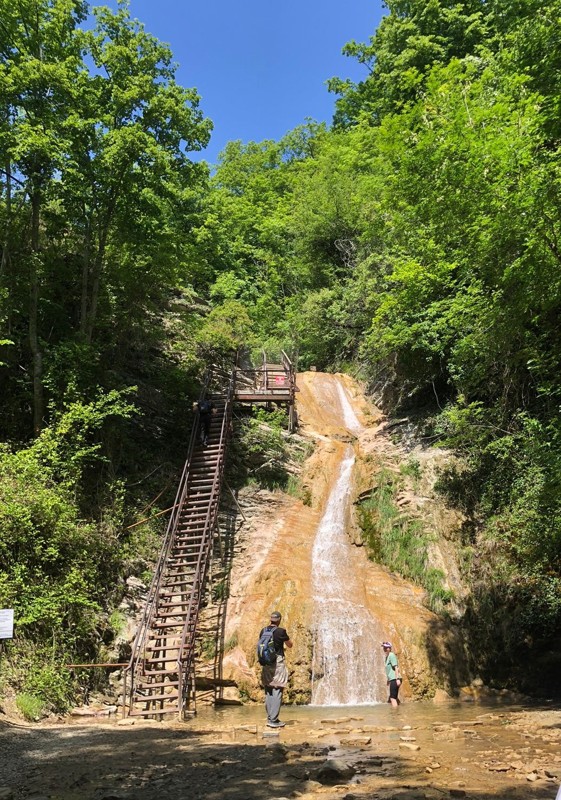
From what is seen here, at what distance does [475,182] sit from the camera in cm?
855

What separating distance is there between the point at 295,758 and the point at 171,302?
2002cm

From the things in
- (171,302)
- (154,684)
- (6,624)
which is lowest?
(154,684)

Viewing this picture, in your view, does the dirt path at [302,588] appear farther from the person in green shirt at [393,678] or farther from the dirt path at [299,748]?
the person in green shirt at [393,678]

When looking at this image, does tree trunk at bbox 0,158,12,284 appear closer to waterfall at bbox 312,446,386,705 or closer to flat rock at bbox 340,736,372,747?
waterfall at bbox 312,446,386,705

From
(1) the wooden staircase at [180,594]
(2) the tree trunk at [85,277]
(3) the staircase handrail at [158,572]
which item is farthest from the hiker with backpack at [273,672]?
(2) the tree trunk at [85,277]

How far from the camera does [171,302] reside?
23297mm

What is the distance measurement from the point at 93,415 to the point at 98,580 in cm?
376

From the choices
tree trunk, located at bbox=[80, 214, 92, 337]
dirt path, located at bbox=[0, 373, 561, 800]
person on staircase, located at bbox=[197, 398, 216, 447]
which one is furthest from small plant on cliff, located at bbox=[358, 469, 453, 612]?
tree trunk, located at bbox=[80, 214, 92, 337]

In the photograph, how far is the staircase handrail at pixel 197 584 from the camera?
9.88 meters

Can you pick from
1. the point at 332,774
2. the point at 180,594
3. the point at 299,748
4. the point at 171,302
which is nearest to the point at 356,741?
the point at 299,748

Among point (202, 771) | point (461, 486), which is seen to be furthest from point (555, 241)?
point (461, 486)

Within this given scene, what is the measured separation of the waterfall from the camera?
10633 millimetres

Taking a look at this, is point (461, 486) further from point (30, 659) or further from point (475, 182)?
point (30, 659)

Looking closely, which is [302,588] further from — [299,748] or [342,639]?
[299,748]
